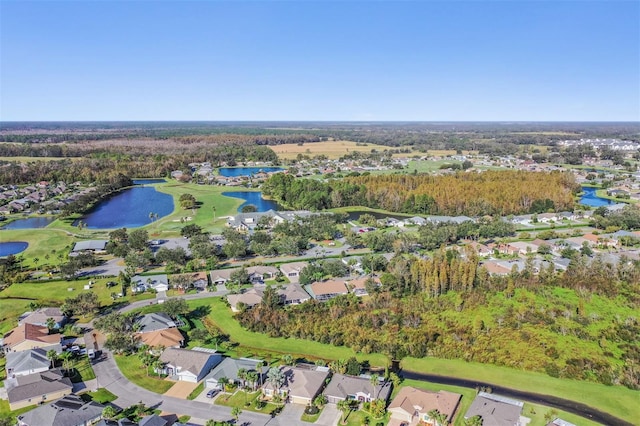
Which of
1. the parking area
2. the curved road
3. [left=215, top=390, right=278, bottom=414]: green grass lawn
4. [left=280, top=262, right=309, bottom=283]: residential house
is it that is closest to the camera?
the curved road

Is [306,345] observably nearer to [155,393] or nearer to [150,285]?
[155,393]

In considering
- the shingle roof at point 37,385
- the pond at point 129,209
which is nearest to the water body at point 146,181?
the pond at point 129,209

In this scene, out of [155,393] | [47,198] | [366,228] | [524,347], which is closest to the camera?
[155,393]

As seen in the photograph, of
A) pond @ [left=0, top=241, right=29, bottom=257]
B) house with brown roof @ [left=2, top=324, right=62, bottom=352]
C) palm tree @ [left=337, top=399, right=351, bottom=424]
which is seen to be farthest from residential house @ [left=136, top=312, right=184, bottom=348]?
pond @ [left=0, top=241, right=29, bottom=257]

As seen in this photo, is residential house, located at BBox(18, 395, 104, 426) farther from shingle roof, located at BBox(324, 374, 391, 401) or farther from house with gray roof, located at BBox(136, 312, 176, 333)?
shingle roof, located at BBox(324, 374, 391, 401)

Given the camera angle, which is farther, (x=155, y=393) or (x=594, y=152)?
(x=594, y=152)

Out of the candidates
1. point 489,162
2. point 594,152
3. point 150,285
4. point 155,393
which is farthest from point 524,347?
point 594,152
